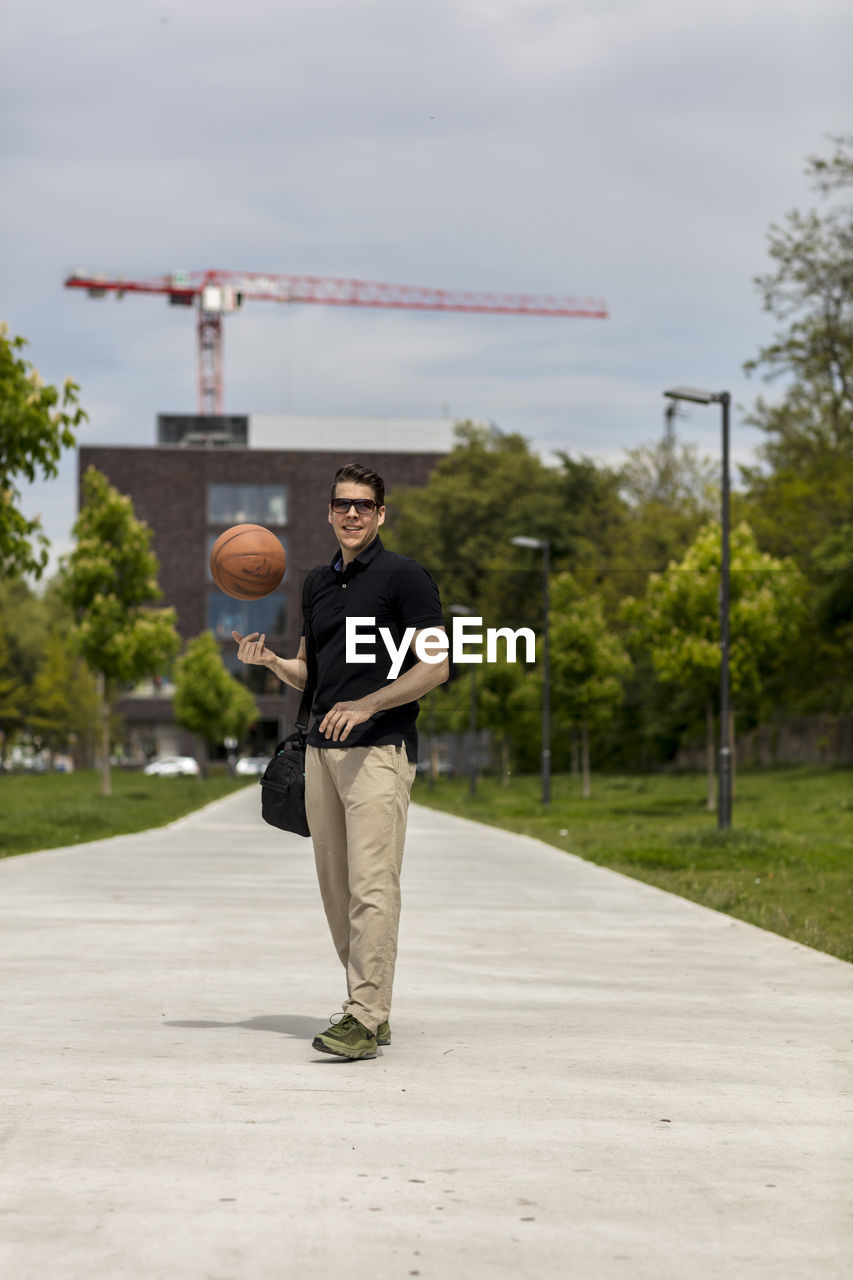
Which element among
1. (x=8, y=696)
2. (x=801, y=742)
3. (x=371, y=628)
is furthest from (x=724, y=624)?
(x=8, y=696)

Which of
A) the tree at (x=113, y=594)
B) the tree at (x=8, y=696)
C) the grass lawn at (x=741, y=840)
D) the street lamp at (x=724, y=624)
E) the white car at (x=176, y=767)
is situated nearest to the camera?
the grass lawn at (x=741, y=840)

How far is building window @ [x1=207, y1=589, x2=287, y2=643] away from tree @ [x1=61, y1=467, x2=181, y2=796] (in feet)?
170

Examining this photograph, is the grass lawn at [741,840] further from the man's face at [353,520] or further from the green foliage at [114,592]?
the green foliage at [114,592]

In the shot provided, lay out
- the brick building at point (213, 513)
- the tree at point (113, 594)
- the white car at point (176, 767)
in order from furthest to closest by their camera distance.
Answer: the brick building at point (213, 513) → the white car at point (176, 767) → the tree at point (113, 594)

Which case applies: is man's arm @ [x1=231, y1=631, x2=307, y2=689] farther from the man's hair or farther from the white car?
the white car

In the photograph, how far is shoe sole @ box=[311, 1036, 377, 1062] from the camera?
609 centimetres

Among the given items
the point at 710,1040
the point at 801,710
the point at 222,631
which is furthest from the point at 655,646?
the point at 222,631

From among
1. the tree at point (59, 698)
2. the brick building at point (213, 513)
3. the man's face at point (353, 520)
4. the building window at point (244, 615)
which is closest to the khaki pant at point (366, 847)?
Result: the man's face at point (353, 520)

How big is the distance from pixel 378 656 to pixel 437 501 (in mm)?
73955

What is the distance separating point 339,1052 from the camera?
608 centimetres

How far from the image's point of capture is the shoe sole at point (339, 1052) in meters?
6.09

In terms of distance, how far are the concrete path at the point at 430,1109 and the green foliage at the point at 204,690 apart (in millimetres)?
59730

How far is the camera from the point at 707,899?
13641 mm

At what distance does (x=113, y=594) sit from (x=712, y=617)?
15.0 metres
